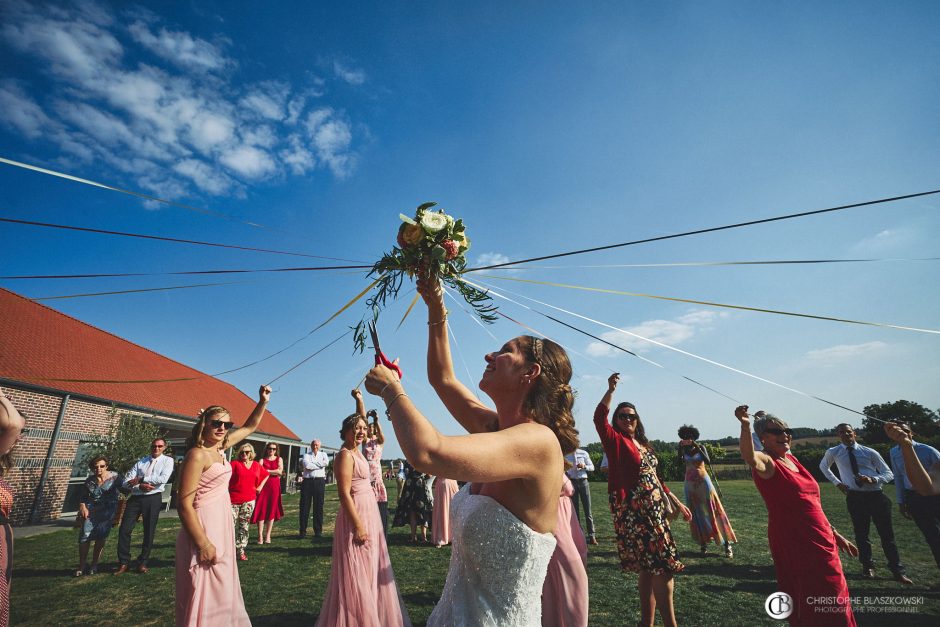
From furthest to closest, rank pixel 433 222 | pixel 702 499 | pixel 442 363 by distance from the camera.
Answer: pixel 702 499
pixel 433 222
pixel 442 363

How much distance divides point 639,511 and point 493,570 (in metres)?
3.71

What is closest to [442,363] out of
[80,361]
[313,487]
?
[313,487]

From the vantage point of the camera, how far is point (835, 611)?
136 inches

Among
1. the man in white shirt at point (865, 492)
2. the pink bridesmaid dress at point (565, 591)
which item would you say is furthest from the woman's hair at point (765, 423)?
the man in white shirt at point (865, 492)

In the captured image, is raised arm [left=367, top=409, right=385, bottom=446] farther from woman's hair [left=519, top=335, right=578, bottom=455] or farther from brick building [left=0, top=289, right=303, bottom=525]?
woman's hair [left=519, top=335, right=578, bottom=455]

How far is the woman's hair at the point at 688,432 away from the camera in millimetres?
8914

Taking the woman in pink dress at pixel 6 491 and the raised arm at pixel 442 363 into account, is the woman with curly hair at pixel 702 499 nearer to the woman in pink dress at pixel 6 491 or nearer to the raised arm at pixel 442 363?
the raised arm at pixel 442 363

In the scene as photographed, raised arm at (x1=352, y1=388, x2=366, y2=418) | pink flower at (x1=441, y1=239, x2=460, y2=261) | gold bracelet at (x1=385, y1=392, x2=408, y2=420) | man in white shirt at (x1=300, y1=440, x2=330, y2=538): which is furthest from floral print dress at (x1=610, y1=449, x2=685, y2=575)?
man in white shirt at (x1=300, y1=440, x2=330, y2=538)

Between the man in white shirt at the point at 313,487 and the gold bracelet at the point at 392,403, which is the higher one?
the gold bracelet at the point at 392,403

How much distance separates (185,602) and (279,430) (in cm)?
3541

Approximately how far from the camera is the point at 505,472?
1740 mm

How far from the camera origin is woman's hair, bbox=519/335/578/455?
2.20m

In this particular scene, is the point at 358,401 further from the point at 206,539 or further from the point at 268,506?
the point at 268,506

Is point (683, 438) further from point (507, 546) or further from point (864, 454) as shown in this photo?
point (507, 546)
